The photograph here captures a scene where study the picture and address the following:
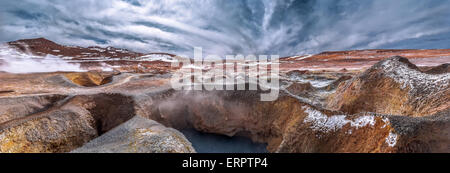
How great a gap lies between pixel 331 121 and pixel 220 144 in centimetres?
547

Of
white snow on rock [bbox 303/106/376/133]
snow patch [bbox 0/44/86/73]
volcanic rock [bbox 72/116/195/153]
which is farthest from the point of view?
snow patch [bbox 0/44/86/73]

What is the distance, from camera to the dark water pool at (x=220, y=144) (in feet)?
26.3

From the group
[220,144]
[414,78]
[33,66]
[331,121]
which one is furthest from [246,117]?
[33,66]

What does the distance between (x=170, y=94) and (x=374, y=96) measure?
903cm

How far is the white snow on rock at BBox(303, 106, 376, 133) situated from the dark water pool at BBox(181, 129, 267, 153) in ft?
11.3

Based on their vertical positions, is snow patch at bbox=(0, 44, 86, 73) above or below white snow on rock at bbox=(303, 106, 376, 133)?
above

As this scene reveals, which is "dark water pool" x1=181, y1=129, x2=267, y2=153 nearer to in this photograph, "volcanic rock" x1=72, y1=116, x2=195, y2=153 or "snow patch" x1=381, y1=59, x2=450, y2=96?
"volcanic rock" x1=72, y1=116, x2=195, y2=153

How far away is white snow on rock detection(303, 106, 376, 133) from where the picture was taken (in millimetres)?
3837

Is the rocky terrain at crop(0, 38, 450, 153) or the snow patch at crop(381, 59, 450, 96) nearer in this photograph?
the rocky terrain at crop(0, 38, 450, 153)

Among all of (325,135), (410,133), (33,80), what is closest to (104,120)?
(33,80)

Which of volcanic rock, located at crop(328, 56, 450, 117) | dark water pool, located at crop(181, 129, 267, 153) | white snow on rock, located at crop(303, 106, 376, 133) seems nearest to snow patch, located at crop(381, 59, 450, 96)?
volcanic rock, located at crop(328, 56, 450, 117)

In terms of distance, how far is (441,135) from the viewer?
9.07 feet
